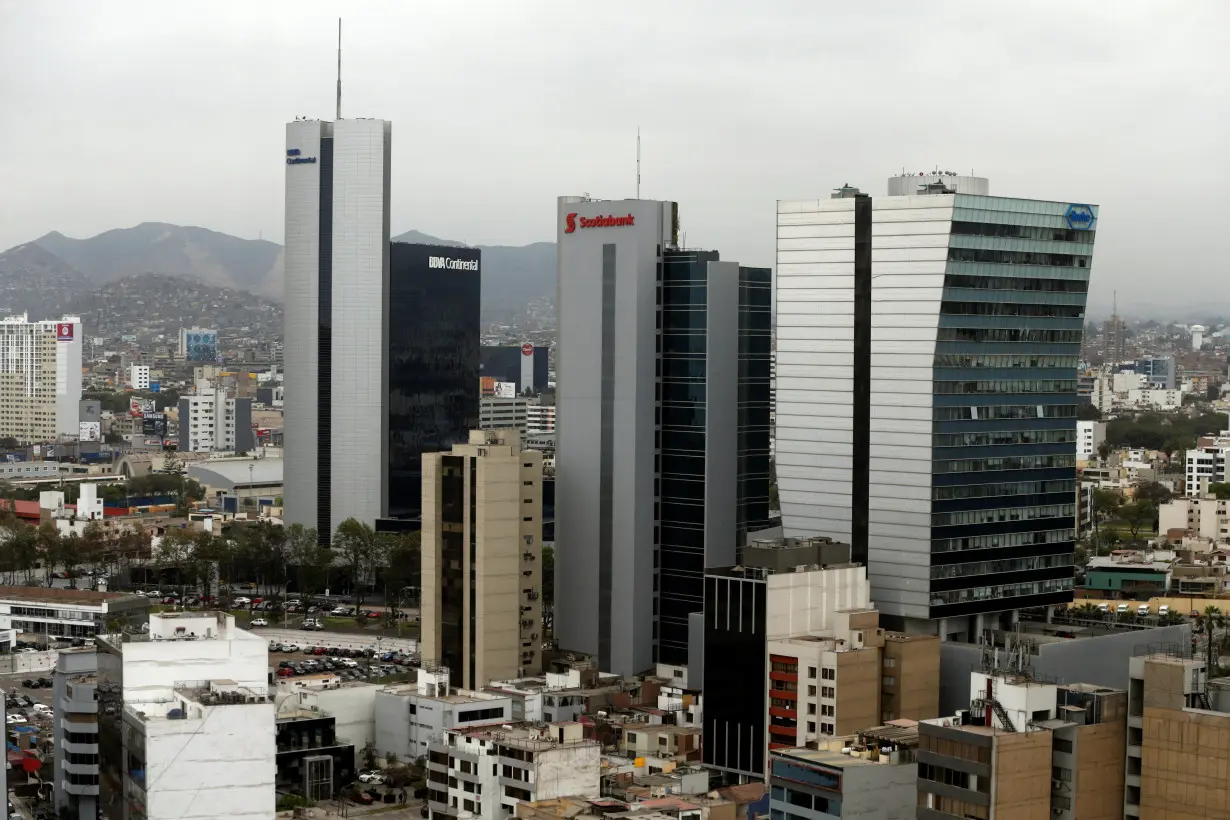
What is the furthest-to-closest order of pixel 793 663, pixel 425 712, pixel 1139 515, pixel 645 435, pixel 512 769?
pixel 1139 515 < pixel 645 435 < pixel 425 712 < pixel 793 663 < pixel 512 769

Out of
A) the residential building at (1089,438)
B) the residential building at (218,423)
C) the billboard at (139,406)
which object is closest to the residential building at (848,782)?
the residential building at (1089,438)

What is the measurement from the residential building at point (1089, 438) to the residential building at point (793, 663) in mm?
86186

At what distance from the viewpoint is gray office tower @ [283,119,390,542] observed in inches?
3391

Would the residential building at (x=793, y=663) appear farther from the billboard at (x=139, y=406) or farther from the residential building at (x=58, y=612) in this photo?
the billboard at (x=139, y=406)

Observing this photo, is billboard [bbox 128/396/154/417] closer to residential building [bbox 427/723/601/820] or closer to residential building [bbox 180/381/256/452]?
residential building [bbox 180/381/256/452]

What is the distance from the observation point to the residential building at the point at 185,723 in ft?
104

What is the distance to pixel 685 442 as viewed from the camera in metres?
58.4

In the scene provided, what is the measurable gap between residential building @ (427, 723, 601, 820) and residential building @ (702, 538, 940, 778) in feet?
16.0

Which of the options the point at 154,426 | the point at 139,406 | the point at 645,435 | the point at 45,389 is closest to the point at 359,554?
the point at 645,435

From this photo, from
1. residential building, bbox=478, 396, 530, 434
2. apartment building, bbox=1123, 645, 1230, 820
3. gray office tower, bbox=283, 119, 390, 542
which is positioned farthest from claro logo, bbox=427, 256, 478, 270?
apartment building, bbox=1123, 645, 1230, 820

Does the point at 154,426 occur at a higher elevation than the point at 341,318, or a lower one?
lower

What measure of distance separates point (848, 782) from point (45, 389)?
138 meters

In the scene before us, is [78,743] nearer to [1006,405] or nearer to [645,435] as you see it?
[645,435]

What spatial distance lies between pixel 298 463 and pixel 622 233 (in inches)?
1288
